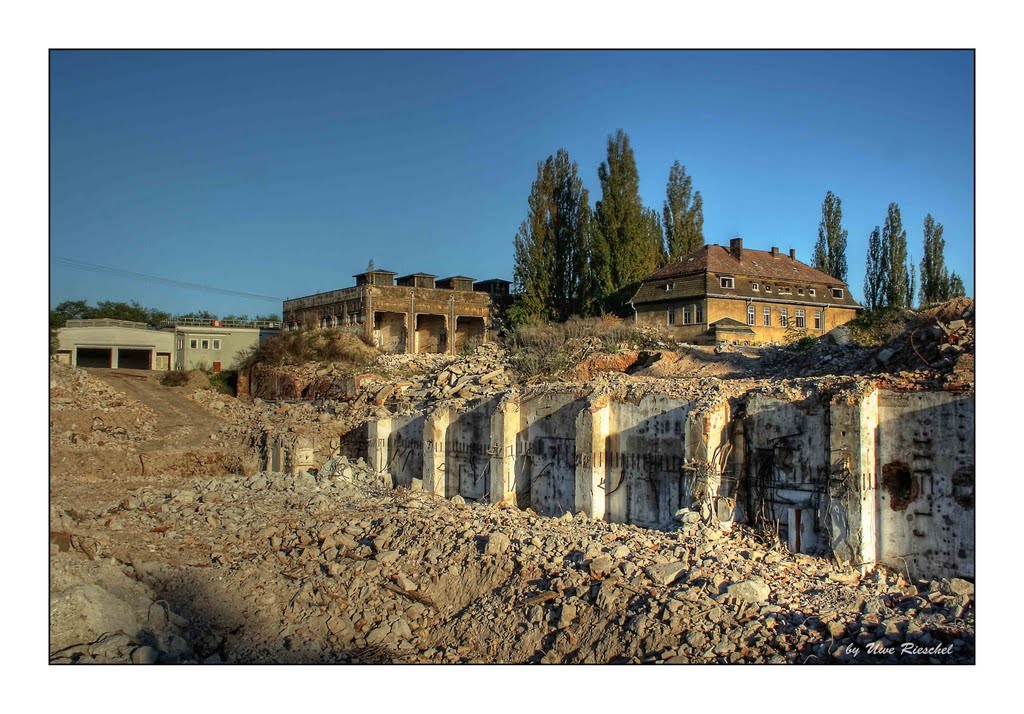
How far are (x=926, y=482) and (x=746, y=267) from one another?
70.8 feet

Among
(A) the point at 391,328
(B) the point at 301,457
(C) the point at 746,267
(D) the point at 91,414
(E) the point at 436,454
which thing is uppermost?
(C) the point at 746,267

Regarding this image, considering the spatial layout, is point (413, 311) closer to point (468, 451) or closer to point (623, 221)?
point (623, 221)

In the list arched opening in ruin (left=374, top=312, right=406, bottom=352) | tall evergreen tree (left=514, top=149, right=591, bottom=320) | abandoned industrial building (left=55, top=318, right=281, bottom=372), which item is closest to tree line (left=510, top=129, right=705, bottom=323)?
tall evergreen tree (left=514, top=149, right=591, bottom=320)

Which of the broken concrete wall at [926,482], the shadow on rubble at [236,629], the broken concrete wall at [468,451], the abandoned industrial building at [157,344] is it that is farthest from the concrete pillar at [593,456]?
the abandoned industrial building at [157,344]

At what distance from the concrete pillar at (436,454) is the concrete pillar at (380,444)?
205 cm

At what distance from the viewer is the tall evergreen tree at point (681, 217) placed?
39.1 metres

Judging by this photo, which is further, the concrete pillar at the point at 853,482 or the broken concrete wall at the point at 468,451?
the broken concrete wall at the point at 468,451

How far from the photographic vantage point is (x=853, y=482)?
1157 centimetres

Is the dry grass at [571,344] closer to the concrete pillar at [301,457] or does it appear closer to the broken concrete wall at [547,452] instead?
the broken concrete wall at [547,452]

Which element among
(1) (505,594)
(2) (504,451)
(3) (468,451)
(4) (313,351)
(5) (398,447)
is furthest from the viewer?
(4) (313,351)

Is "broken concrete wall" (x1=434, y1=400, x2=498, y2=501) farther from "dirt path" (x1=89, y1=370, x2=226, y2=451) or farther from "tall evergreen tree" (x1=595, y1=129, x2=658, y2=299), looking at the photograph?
"tall evergreen tree" (x1=595, y1=129, x2=658, y2=299)

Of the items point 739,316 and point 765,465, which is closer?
point 765,465

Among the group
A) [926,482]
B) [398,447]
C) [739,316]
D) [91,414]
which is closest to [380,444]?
[398,447]
